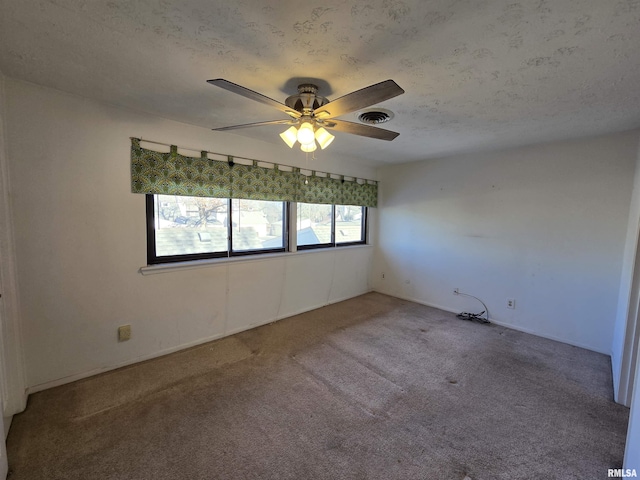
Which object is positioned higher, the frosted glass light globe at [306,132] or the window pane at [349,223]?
the frosted glass light globe at [306,132]

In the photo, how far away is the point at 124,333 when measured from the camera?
236 centimetres

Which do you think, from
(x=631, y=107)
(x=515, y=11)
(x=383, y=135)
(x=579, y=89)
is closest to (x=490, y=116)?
(x=579, y=89)

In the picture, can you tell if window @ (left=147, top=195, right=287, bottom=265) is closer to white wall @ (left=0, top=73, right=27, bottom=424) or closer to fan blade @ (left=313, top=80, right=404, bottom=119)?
white wall @ (left=0, top=73, right=27, bottom=424)

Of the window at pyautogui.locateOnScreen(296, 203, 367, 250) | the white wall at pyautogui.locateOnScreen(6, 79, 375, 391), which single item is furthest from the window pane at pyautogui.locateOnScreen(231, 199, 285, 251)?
the white wall at pyautogui.locateOnScreen(6, 79, 375, 391)

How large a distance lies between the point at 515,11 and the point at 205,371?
303 cm

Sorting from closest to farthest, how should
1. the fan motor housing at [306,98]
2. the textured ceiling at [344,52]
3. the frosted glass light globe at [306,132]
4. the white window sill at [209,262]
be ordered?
the textured ceiling at [344,52] < the frosted glass light globe at [306,132] < the fan motor housing at [306,98] < the white window sill at [209,262]

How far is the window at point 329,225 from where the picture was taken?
3816 mm

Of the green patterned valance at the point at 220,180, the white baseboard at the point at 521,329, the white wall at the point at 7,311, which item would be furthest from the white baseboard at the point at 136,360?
the white baseboard at the point at 521,329

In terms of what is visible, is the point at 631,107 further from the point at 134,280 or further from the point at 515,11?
the point at 134,280

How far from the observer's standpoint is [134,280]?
239 centimetres

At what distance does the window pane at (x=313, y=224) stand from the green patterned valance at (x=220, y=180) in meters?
0.17

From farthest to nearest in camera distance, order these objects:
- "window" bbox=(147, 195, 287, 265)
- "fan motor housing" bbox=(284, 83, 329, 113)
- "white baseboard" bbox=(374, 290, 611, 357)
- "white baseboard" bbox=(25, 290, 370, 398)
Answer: "white baseboard" bbox=(374, 290, 611, 357) < "window" bbox=(147, 195, 287, 265) < "white baseboard" bbox=(25, 290, 370, 398) < "fan motor housing" bbox=(284, 83, 329, 113)

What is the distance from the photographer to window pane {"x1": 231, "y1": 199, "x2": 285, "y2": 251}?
3.11 m

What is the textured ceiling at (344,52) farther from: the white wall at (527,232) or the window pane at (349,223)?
the window pane at (349,223)
